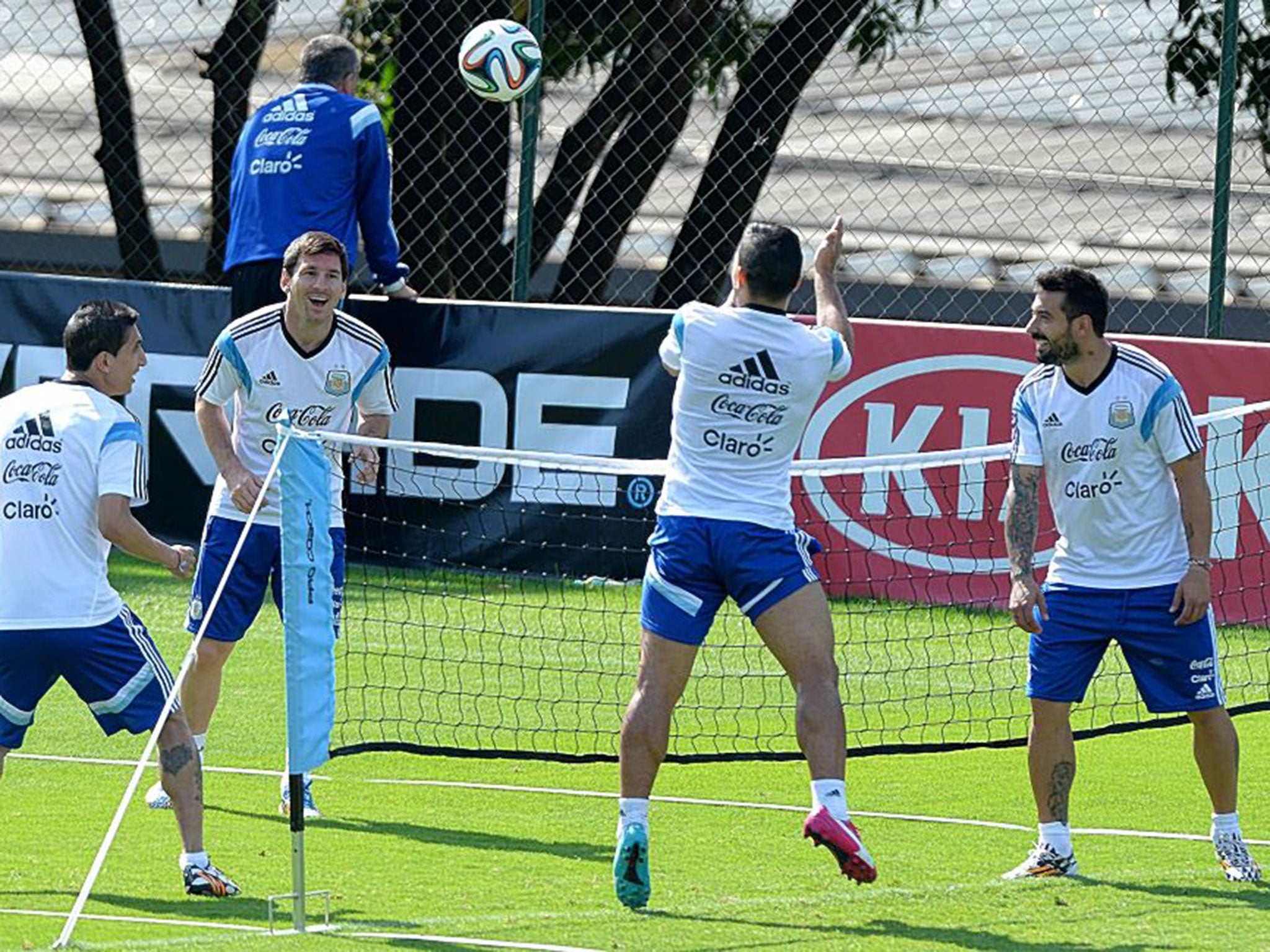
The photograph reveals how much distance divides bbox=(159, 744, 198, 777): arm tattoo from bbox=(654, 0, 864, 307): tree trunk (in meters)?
8.64

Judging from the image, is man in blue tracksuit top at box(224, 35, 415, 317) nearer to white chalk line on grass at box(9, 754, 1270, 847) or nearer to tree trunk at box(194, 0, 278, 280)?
white chalk line on grass at box(9, 754, 1270, 847)

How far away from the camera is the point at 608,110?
1617 cm

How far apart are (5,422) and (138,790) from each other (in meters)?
2.14

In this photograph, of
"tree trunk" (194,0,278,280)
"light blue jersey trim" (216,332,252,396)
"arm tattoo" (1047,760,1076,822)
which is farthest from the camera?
"tree trunk" (194,0,278,280)

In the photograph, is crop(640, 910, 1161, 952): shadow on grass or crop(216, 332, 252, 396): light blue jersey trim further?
crop(216, 332, 252, 396): light blue jersey trim

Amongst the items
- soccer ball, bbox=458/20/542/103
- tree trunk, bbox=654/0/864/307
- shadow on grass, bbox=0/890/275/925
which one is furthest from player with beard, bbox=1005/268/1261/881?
tree trunk, bbox=654/0/864/307

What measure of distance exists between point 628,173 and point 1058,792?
9.48m

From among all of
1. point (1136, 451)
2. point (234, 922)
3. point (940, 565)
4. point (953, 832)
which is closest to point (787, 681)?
point (940, 565)

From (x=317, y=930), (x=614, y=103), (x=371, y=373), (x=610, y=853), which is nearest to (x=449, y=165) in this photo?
(x=614, y=103)

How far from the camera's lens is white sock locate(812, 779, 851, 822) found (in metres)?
6.30

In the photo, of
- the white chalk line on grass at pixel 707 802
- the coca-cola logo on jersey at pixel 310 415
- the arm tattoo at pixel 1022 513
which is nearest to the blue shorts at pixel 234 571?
the coca-cola logo on jersey at pixel 310 415

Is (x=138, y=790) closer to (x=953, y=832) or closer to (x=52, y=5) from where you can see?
(x=953, y=832)

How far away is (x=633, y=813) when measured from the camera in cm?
653

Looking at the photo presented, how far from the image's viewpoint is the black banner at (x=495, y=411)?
12625mm
